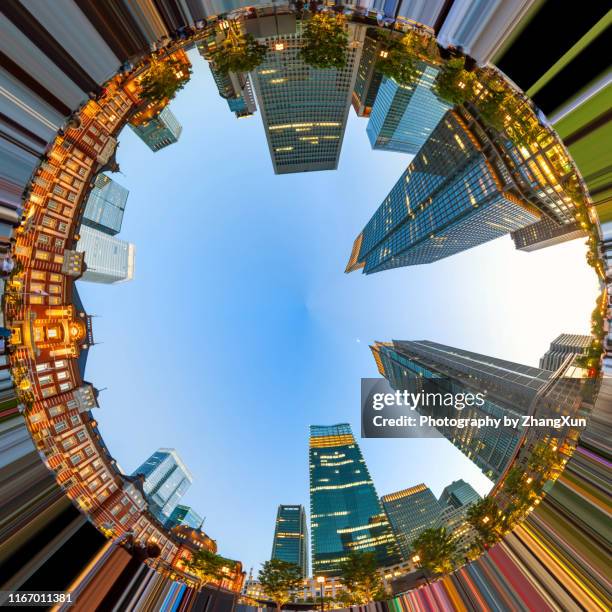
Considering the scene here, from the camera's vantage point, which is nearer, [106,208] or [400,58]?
[400,58]

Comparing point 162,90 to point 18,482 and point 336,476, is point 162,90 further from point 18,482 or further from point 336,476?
point 336,476

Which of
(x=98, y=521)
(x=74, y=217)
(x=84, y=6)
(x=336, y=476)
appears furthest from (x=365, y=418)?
(x=336, y=476)

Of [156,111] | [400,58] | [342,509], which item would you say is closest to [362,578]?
[400,58]

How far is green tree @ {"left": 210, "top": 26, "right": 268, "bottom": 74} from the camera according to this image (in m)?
11.1

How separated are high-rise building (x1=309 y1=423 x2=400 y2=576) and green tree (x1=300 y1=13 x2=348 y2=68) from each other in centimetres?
11344

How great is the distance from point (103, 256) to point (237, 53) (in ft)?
371

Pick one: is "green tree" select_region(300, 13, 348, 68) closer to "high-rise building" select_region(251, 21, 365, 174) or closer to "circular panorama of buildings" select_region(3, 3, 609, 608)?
"circular panorama of buildings" select_region(3, 3, 609, 608)

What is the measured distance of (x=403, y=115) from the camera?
10538 cm

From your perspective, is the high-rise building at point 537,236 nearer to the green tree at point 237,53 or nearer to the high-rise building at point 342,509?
the green tree at point 237,53

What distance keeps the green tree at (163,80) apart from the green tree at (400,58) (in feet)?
29.7

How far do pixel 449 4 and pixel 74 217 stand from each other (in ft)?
87.7

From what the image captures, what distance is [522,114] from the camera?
8391 millimetres

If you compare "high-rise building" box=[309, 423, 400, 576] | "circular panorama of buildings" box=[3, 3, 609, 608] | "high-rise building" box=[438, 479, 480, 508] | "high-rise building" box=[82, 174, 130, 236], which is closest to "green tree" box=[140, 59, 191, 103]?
"circular panorama of buildings" box=[3, 3, 609, 608]

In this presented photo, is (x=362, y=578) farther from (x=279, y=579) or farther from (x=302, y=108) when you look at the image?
(x=302, y=108)
